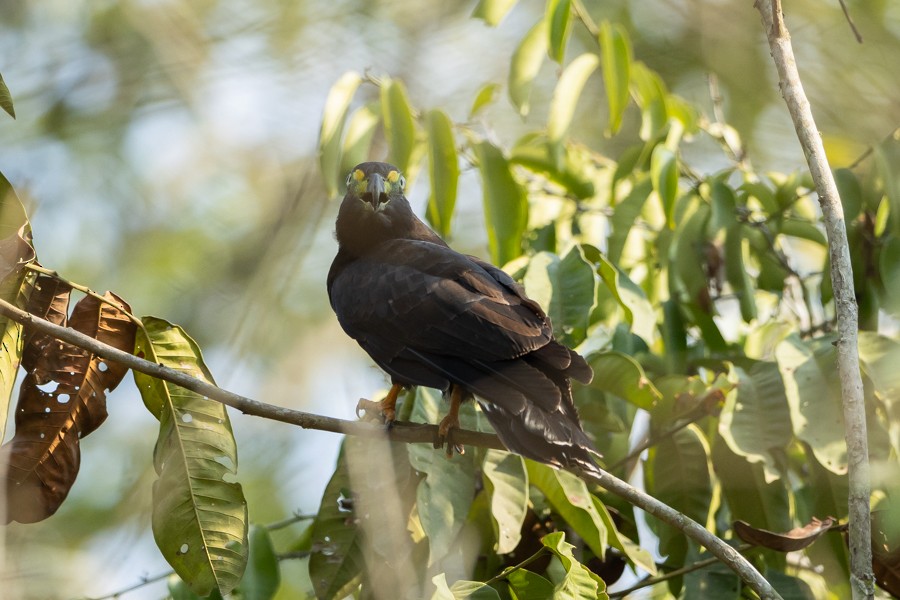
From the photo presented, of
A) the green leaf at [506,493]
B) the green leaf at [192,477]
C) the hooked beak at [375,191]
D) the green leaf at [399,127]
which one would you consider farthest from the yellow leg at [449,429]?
the hooked beak at [375,191]

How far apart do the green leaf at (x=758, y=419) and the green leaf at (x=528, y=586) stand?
3.37 ft

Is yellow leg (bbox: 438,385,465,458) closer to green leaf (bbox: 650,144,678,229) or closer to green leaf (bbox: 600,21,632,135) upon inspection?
A: green leaf (bbox: 650,144,678,229)

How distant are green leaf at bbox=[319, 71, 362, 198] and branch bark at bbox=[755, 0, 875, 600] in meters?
1.79

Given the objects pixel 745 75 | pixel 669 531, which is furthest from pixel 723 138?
pixel 745 75

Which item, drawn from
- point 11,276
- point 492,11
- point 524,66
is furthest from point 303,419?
point 524,66

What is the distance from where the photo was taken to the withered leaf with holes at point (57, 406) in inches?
114

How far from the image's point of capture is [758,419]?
3434 millimetres

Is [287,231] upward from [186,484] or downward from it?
downward

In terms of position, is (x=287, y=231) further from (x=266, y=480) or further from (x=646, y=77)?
(x=646, y=77)

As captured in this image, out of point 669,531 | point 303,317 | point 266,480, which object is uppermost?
point 669,531

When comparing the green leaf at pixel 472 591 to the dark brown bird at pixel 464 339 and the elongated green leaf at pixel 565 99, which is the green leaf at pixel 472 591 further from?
the elongated green leaf at pixel 565 99

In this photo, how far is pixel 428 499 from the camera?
3.10 m

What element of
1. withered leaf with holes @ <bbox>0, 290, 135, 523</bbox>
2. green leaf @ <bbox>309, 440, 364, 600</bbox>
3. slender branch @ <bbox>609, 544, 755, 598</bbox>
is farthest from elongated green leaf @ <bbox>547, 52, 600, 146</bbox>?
withered leaf with holes @ <bbox>0, 290, 135, 523</bbox>

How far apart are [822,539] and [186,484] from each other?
233 centimetres
